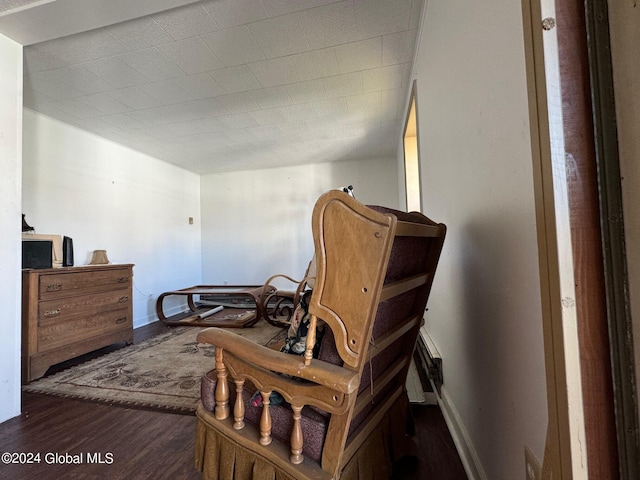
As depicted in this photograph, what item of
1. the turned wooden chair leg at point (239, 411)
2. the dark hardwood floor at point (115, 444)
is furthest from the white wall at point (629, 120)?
the dark hardwood floor at point (115, 444)

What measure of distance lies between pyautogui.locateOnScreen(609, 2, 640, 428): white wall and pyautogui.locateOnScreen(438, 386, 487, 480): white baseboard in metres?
0.90

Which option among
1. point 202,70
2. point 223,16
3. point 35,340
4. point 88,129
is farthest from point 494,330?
point 88,129

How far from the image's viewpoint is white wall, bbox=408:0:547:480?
661mm

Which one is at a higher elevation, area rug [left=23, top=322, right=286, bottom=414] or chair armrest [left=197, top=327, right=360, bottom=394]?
chair armrest [left=197, top=327, right=360, bottom=394]

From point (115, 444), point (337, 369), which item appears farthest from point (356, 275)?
point (115, 444)

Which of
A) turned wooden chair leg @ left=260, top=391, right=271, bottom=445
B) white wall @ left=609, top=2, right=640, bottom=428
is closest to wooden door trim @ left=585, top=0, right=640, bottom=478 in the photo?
white wall @ left=609, top=2, right=640, bottom=428

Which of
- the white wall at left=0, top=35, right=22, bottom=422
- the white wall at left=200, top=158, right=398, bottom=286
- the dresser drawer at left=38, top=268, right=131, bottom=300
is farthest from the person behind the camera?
the white wall at left=200, top=158, right=398, bottom=286

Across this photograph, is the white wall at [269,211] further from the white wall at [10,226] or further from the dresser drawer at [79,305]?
the white wall at [10,226]

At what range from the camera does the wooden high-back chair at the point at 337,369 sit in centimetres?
64

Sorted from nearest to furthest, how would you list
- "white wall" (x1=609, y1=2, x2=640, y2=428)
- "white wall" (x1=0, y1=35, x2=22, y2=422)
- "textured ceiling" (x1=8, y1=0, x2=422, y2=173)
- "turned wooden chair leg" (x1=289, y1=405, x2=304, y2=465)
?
"white wall" (x1=609, y1=2, x2=640, y2=428) → "turned wooden chair leg" (x1=289, y1=405, x2=304, y2=465) → "white wall" (x1=0, y1=35, x2=22, y2=422) → "textured ceiling" (x1=8, y1=0, x2=422, y2=173)

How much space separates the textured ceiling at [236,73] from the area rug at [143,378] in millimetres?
2068

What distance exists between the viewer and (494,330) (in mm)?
872

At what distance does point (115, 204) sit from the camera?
140 inches

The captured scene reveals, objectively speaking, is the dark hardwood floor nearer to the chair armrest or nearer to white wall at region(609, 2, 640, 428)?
the chair armrest
